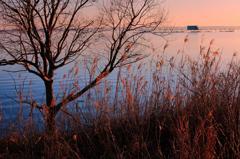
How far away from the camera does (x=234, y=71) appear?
4160 millimetres

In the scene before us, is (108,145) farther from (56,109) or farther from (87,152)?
(56,109)

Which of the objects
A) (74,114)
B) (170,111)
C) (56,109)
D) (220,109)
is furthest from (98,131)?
(56,109)

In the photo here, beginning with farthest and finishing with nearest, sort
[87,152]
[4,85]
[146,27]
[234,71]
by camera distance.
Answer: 1. [4,85]
2. [146,27]
3. [234,71]
4. [87,152]

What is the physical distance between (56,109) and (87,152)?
1.94 metres

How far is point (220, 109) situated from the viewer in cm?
353

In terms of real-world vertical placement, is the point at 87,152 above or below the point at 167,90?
below

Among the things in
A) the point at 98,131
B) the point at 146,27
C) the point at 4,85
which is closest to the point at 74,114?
the point at 98,131

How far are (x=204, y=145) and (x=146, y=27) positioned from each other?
564cm

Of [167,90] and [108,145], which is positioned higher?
[167,90]

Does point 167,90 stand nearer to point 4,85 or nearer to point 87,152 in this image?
point 87,152

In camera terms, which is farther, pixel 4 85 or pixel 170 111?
pixel 4 85

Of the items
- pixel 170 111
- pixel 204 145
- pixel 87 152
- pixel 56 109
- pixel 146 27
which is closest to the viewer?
pixel 204 145

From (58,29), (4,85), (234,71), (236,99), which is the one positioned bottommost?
(4,85)

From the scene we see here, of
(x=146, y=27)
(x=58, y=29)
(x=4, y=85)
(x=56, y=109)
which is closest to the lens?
(x=56, y=109)
